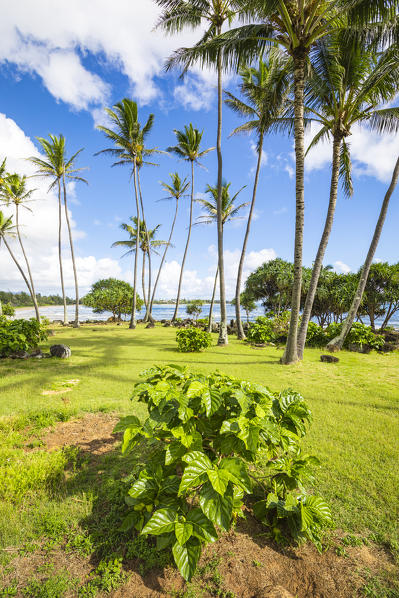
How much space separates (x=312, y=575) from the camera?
1.74m

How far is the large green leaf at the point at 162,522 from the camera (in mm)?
1455

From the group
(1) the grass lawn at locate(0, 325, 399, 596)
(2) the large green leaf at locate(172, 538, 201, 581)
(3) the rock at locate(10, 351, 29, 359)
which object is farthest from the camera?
(3) the rock at locate(10, 351, 29, 359)

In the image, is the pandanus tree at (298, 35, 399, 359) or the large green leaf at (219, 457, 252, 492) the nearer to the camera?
the large green leaf at (219, 457, 252, 492)

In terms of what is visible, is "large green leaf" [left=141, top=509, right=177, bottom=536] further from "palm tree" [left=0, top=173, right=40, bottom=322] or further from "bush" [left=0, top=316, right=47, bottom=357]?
"palm tree" [left=0, top=173, right=40, bottom=322]

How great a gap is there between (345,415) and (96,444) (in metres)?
4.30

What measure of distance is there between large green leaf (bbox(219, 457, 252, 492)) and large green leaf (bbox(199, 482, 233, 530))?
98 mm

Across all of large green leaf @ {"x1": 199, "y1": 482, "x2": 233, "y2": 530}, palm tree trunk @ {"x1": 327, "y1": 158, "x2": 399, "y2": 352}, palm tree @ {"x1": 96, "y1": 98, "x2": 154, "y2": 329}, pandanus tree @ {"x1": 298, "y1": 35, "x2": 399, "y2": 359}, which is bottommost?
large green leaf @ {"x1": 199, "y1": 482, "x2": 233, "y2": 530}

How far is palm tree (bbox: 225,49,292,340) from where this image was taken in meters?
9.35

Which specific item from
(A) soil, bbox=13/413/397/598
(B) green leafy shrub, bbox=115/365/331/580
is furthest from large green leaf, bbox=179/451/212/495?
(A) soil, bbox=13/413/397/598

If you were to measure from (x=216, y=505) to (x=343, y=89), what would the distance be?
1204 cm

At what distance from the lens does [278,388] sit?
237 inches

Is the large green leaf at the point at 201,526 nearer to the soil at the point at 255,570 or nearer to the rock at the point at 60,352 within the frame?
the soil at the point at 255,570

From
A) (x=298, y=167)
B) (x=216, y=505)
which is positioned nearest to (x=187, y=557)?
(x=216, y=505)

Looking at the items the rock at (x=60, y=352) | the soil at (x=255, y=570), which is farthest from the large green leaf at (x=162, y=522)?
the rock at (x=60, y=352)
